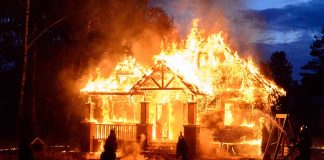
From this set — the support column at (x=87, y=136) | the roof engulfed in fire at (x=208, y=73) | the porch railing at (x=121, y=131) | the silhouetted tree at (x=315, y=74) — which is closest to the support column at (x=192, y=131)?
the roof engulfed in fire at (x=208, y=73)

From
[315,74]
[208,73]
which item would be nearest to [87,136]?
[208,73]

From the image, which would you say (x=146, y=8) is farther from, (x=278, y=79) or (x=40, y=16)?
(x=278, y=79)

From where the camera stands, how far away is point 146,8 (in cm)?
4122

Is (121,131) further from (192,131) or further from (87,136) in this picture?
(192,131)

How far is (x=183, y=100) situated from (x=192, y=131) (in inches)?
117

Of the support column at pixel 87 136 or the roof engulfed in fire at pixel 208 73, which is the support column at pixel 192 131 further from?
the support column at pixel 87 136

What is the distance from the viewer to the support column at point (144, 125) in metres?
25.2

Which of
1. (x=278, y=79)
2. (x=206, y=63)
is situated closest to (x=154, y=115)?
(x=206, y=63)

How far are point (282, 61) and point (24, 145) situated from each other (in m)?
66.8

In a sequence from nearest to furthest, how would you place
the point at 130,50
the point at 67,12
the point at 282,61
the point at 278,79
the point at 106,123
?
the point at 106,123, the point at 67,12, the point at 130,50, the point at 278,79, the point at 282,61

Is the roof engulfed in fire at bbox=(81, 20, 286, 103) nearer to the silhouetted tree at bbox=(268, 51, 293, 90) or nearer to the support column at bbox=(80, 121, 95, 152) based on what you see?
the support column at bbox=(80, 121, 95, 152)

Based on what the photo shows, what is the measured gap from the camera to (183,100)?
26.8 m

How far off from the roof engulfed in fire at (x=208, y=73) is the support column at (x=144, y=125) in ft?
3.07

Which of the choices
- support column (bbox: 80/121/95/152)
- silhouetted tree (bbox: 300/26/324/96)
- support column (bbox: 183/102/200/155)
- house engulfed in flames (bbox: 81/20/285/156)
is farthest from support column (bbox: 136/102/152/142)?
silhouetted tree (bbox: 300/26/324/96)
